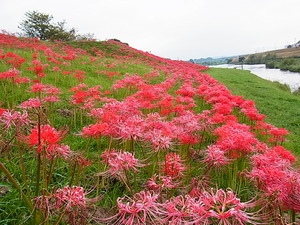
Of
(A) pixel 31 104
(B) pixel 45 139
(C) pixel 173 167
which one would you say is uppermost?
(A) pixel 31 104

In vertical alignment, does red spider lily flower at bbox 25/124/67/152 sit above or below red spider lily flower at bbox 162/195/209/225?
above

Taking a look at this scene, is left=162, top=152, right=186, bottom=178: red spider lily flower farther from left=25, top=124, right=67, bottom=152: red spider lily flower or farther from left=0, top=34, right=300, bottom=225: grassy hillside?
left=25, top=124, right=67, bottom=152: red spider lily flower

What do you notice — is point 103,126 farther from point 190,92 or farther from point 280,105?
point 280,105

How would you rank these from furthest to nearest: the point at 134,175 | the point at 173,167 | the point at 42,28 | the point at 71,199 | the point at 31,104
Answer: the point at 42,28
the point at 31,104
the point at 134,175
the point at 173,167
the point at 71,199

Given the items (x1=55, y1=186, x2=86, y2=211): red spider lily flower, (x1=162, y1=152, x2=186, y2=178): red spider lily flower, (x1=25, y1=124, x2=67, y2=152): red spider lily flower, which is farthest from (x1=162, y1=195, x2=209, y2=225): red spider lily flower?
(x1=25, y1=124, x2=67, y2=152): red spider lily flower

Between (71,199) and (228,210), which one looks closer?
(228,210)

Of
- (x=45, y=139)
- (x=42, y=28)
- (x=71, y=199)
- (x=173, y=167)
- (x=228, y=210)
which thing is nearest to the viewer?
(x=228, y=210)

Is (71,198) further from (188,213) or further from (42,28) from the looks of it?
(42,28)

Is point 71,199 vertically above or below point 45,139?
below

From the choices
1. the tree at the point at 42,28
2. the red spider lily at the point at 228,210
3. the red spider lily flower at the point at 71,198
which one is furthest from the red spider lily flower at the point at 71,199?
the tree at the point at 42,28

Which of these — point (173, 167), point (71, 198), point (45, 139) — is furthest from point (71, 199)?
point (173, 167)

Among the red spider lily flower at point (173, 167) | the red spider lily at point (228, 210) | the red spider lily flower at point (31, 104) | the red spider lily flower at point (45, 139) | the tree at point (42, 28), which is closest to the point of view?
the red spider lily at point (228, 210)

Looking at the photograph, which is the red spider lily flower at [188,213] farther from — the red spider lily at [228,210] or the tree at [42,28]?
the tree at [42,28]

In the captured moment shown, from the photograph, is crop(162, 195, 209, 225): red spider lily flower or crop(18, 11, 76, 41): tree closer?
crop(162, 195, 209, 225): red spider lily flower
